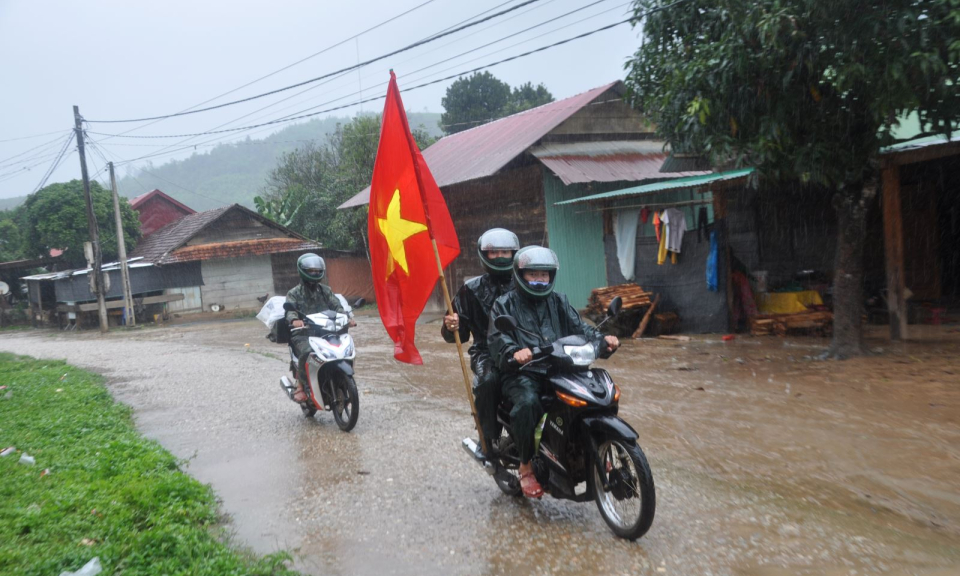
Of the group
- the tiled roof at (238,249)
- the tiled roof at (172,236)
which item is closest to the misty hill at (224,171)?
the tiled roof at (172,236)

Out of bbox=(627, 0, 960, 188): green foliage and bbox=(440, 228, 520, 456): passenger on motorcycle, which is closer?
bbox=(440, 228, 520, 456): passenger on motorcycle

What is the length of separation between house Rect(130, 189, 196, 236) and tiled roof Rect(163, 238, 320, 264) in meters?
13.5

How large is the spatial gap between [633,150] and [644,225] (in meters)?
5.90

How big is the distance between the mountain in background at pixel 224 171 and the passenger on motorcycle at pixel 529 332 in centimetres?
8854

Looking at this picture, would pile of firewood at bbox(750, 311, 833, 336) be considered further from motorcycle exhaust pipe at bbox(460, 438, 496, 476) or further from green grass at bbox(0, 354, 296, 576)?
green grass at bbox(0, 354, 296, 576)

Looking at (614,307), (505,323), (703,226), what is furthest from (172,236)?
(614,307)

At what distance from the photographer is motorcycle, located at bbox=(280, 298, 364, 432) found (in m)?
7.17

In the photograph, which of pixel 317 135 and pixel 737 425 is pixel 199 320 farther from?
pixel 317 135

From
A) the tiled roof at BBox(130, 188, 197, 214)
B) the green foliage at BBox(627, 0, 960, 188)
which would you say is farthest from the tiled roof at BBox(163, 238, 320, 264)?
the green foliage at BBox(627, 0, 960, 188)

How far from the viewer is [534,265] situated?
441cm

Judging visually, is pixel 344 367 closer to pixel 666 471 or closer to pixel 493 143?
pixel 666 471

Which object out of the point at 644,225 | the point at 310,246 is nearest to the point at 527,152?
the point at 644,225

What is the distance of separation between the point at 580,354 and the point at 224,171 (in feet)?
371

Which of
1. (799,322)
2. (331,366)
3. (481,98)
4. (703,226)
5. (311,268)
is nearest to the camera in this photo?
(331,366)
